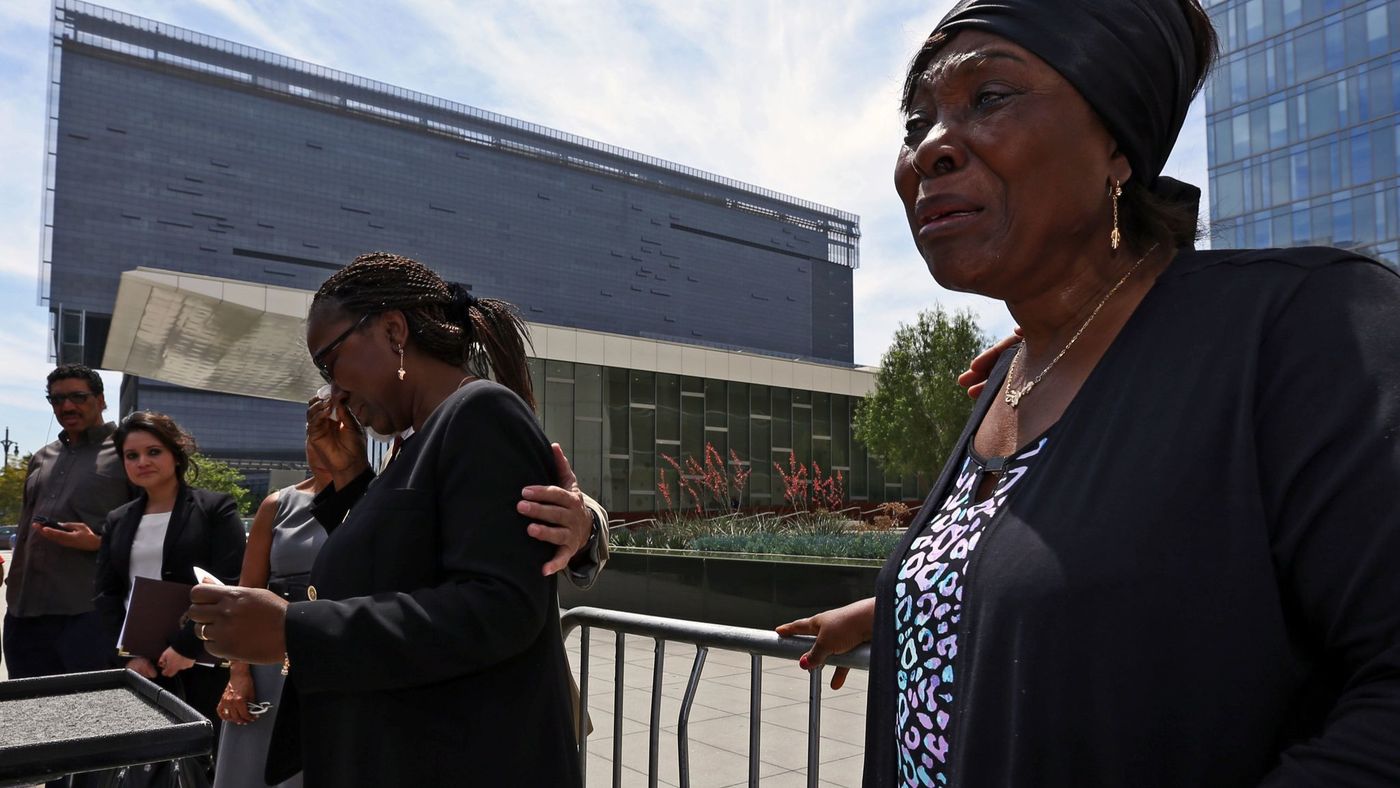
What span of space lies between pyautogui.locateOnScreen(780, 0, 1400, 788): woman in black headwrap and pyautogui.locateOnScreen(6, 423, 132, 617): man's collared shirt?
17.6 ft

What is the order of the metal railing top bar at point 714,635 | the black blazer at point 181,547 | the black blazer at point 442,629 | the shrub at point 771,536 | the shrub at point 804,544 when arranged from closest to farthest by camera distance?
the black blazer at point 442,629 → the metal railing top bar at point 714,635 → the black blazer at point 181,547 → the shrub at point 804,544 → the shrub at point 771,536

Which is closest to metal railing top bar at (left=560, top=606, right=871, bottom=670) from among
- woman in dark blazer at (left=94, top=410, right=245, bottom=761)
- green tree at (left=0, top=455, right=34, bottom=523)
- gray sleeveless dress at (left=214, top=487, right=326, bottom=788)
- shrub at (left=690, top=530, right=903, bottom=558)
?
gray sleeveless dress at (left=214, top=487, right=326, bottom=788)

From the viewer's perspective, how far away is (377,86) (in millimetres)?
100062

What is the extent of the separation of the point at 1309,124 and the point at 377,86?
86.2 metres

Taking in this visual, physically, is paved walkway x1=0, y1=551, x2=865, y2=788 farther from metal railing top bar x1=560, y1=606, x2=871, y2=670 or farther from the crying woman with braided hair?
the crying woman with braided hair

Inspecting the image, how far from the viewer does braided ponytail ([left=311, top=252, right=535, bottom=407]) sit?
2273 millimetres

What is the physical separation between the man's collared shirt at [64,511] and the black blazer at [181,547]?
514 millimetres

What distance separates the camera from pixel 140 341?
16875 mm

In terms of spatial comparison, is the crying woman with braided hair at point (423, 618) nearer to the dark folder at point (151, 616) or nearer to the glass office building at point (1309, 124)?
the dark folder at point (151, 616)

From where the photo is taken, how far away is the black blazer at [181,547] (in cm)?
471

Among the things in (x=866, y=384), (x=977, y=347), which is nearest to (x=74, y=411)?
(x=977, y=347)

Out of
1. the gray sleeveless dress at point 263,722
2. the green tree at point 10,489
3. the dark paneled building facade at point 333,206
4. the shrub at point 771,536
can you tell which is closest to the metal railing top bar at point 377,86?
the dark paneled building facade at point 333,206

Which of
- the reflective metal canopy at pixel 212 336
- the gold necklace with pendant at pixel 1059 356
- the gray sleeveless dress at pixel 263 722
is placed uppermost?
the reflective metal canopy at pixel 212 336

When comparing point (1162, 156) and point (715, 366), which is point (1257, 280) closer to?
point (1162, 156)
